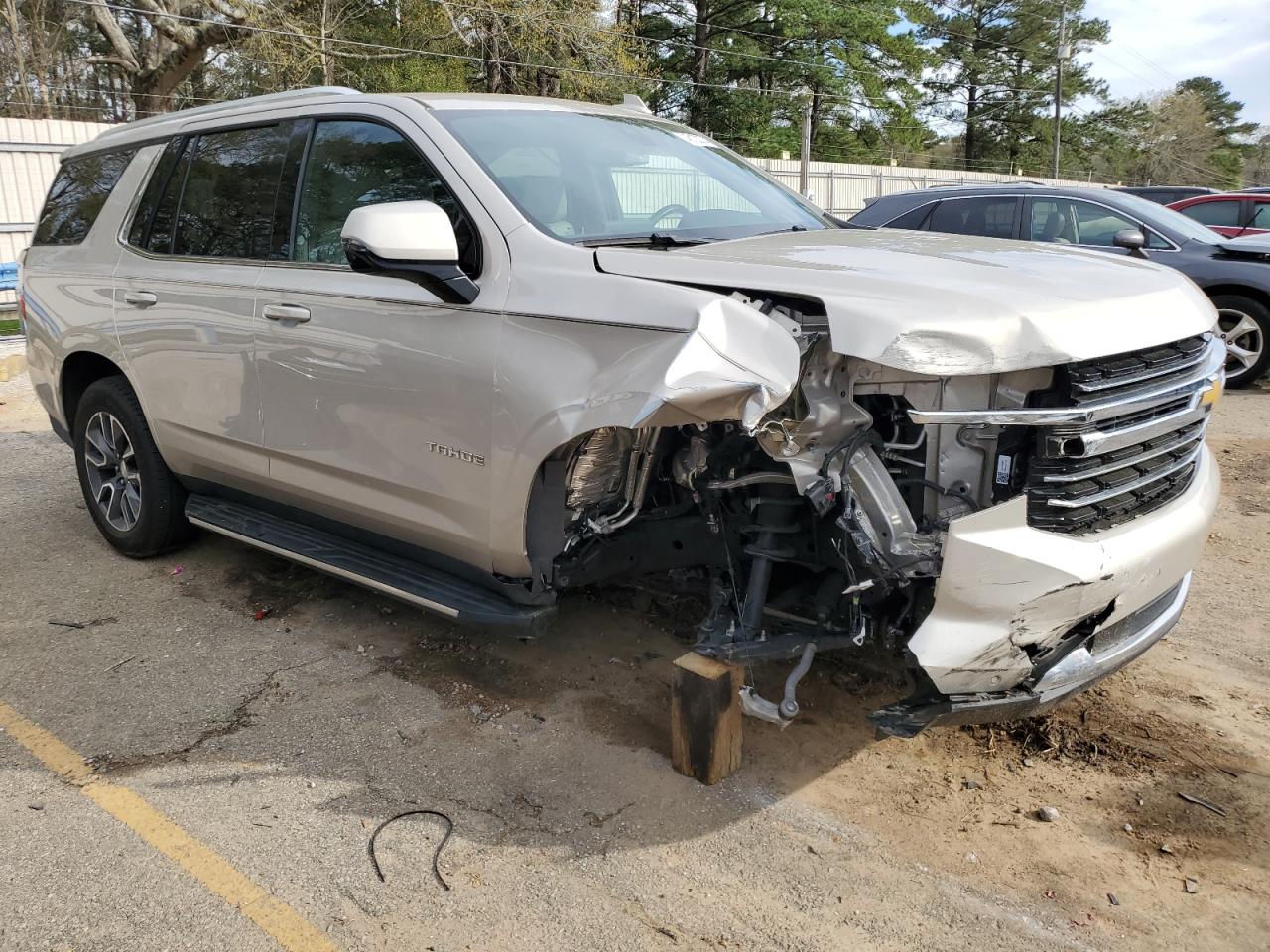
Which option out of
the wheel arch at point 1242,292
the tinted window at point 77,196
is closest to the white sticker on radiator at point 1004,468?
the tinted window at point 77,196

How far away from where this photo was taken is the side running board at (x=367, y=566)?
3.36m

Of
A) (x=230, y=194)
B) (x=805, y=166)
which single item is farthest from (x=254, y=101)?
(x=805, y=166)

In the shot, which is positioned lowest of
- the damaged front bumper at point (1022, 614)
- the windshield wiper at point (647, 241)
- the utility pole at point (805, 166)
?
the damaged front bumper at point (1022, 614)

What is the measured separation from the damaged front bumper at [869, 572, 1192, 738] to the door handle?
7.97 ft

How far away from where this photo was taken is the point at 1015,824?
2936 millimetres

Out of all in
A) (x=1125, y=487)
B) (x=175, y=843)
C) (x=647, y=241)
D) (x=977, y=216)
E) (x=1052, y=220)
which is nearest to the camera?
(x=1125, y=487)

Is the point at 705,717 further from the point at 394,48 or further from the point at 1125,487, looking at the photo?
the point at 394,48

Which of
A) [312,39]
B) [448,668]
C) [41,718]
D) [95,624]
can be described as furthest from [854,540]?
[312,39]

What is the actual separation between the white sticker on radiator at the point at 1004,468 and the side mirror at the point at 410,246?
1643 mm

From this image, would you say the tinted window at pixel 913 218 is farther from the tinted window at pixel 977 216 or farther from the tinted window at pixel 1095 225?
the tinted window at pixel 1095 225

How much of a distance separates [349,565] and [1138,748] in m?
2.81

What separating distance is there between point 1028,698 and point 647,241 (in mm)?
1812

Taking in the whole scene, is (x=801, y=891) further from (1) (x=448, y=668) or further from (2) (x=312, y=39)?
(2) (x=312, y=39)

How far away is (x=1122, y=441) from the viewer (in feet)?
8.75
